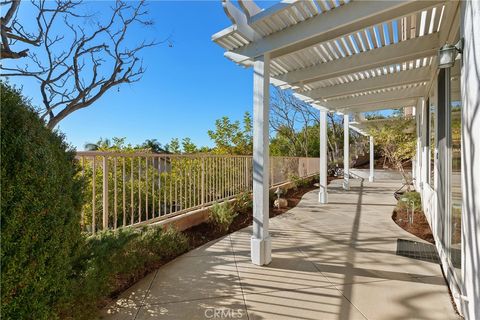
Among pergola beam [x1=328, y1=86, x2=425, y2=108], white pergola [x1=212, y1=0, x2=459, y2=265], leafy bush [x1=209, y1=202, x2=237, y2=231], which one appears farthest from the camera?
pergola beam [x1=328, y1=86, x2=425, y2=108]

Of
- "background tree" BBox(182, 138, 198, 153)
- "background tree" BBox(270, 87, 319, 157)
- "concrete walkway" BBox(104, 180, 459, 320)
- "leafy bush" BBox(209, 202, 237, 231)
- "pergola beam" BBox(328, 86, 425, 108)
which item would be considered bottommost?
"concrete walkway" BBox(104, 180, 459, 320)

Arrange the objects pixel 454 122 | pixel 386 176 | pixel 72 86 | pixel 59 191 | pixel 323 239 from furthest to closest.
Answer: pixel 386 176 < pixel 72 86 < pixel 323 239 < pixel 454 122 < pixel 59 191

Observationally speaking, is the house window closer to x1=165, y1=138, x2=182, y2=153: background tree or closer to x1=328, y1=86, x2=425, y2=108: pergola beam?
x1=328, y1=86, x2=425, y2=108: pergola beam

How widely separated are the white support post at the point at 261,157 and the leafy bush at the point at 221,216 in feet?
5.14

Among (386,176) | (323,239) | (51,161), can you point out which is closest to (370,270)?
(323,239)

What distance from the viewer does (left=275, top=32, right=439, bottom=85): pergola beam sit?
135 inches

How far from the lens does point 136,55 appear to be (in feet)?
19.4

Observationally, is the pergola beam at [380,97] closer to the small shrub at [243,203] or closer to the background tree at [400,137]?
the background tree at [400,137]

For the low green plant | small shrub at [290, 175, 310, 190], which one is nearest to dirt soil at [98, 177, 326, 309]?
small shrub at [290, 175, 310, 190]

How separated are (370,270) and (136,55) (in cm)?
611

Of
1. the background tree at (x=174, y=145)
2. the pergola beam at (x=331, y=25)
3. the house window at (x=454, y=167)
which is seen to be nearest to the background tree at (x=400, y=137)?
the house window at (x=454, y=167)

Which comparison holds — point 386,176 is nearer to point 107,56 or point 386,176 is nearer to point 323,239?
point 323,239

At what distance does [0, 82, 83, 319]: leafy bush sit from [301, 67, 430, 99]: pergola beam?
5.36m

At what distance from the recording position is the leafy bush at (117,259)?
1837 mm
